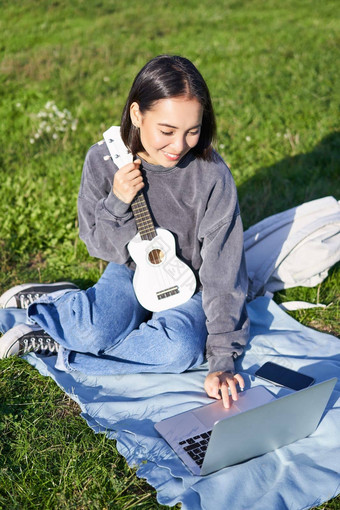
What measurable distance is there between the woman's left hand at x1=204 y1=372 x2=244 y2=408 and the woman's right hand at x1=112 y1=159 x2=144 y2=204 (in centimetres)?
107

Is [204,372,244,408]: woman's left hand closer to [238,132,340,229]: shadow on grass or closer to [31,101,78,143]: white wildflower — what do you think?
[238,132,340,229]: shadow on grass

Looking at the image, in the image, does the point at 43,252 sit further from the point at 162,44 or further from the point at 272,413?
the point at 162,44

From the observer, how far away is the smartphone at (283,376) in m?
3.32

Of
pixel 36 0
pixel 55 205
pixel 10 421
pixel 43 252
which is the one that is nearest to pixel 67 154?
pixel 55 205

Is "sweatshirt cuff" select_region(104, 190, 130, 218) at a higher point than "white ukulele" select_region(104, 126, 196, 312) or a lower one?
higher

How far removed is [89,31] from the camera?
10.4m

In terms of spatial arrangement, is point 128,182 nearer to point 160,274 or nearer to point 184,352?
point 160,274

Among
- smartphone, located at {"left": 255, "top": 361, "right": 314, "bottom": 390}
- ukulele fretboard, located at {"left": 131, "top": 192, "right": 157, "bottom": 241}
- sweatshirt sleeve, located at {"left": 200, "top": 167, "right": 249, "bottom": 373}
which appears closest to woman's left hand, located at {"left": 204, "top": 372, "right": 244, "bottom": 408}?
sweatshirt sleeve, located at {"left": 200, "top": 167, "right": 249, "bottom": 373}

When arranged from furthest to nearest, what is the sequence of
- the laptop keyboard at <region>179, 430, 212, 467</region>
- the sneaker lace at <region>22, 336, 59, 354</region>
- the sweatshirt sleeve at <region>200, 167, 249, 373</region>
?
the sneaker lace at <region>22, 336, 59, 354</region>, the sweatshirt sleeve at <region>200, 167, 249, 373</region>, the laptop keyboard at <region>179, 430, 212, 467</region>

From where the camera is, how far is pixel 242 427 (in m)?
2.48

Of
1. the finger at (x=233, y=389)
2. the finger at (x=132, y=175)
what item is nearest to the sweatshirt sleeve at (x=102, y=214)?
the finger at (x=132, y=175)

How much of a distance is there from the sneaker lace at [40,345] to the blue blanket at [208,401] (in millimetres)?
56

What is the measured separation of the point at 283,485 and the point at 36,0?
11.5 metres

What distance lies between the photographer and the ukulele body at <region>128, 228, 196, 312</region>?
3.50 m
